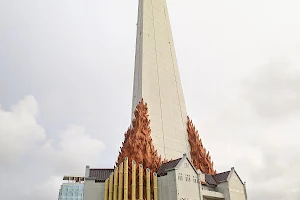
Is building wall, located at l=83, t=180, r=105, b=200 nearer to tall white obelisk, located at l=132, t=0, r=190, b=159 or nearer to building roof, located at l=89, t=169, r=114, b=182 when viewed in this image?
building roof, located at l=89, t=169, r=114, b=182

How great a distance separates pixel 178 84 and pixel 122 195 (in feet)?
78.7

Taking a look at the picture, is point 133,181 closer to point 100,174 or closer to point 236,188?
point 100,174

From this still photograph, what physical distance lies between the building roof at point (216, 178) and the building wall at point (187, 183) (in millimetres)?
4851

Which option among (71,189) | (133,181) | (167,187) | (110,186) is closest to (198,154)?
(167,187)

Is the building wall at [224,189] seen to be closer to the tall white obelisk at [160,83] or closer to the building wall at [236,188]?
the building wall at [236,188]

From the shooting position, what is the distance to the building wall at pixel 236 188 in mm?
37375

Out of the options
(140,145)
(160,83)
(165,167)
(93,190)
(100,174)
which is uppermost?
(160,83)

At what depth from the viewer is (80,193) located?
9969 cm

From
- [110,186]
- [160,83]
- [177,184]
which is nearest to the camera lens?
[177,184]

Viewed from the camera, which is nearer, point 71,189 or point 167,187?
point 167,187

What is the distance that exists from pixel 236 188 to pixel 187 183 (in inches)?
390

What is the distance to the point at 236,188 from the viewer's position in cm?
3838

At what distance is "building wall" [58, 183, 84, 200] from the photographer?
99.3 m

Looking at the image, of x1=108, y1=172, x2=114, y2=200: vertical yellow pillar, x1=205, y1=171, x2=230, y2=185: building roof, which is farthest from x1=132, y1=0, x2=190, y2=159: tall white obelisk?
x1=108, y1=172, x2=114, y2=200: vertical yellow pillar
